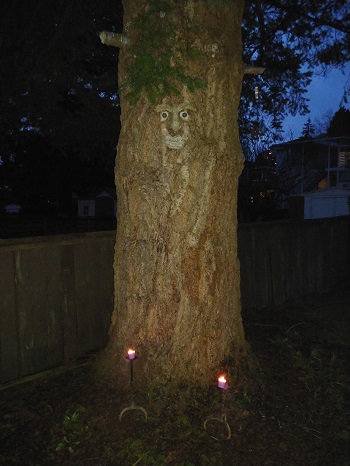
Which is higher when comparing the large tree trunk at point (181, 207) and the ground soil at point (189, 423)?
the large tree trunk at point (181, 207)

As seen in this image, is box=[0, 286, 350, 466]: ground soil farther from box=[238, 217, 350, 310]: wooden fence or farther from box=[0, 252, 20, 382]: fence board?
box=[238, 217, 350, 310]: wooden fence

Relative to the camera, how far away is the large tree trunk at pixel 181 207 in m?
3.24

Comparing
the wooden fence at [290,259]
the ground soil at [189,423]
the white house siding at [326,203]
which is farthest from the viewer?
the white house siding at [326,203]

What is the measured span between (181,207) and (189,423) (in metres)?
1.52

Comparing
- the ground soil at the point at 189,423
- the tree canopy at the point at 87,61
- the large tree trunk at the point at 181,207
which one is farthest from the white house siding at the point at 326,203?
the large tree trunk at the point at 181,207

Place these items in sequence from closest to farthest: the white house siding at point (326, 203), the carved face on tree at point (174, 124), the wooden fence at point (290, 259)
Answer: the carved face on tree at point (174, 124)
the wooden fence at point (290, 259)
the white house siding at point (326, 203)

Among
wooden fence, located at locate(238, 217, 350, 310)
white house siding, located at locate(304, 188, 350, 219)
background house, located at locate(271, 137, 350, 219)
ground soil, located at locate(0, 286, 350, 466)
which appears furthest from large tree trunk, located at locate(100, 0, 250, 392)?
white house siding, located at locate(304, 188, 350, 219)

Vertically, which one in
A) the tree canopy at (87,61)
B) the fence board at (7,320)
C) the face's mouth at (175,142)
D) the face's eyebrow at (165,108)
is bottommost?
the fence board at (7,320)

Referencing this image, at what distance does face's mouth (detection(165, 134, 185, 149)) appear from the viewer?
3209 mm

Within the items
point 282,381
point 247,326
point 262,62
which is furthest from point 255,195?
point 282,381

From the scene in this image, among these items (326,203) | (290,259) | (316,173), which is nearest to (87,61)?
(290,259)

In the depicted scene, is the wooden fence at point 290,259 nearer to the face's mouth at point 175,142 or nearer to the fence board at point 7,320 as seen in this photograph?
the face's mouth at point 175,142

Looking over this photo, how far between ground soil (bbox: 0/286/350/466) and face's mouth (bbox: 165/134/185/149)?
1833 mm

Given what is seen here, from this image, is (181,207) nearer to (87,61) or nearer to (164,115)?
(164,115)
